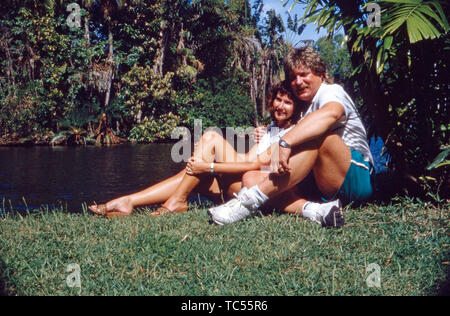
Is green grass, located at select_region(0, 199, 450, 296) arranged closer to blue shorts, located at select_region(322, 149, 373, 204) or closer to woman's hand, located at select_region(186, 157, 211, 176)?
blue shorts, located at select_region(322, 149, 373, 204)

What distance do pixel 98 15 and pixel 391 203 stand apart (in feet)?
57.3

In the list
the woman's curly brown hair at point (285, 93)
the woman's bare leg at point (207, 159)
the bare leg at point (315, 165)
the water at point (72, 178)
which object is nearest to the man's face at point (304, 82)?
the woman's curly brown hair at point (285, 93)

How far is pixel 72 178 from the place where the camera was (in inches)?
284

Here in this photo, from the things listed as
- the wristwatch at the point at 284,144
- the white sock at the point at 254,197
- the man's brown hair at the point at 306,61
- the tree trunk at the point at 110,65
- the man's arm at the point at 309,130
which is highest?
the tree trunk at the point at 110,65

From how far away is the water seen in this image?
5477 millimetres

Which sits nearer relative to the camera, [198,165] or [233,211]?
[233,211]

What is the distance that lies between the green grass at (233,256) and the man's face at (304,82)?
0.86m

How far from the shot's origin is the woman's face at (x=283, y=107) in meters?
3.20

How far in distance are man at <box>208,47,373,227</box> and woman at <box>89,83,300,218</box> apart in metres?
0.26

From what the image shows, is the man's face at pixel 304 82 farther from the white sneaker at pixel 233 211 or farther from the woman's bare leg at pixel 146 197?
the woman's bare leg at pixel 146 197

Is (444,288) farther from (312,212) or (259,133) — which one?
(259,133)

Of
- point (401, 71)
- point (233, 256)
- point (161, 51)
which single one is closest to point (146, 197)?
point (233, 256)

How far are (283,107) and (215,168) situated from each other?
70 cm
